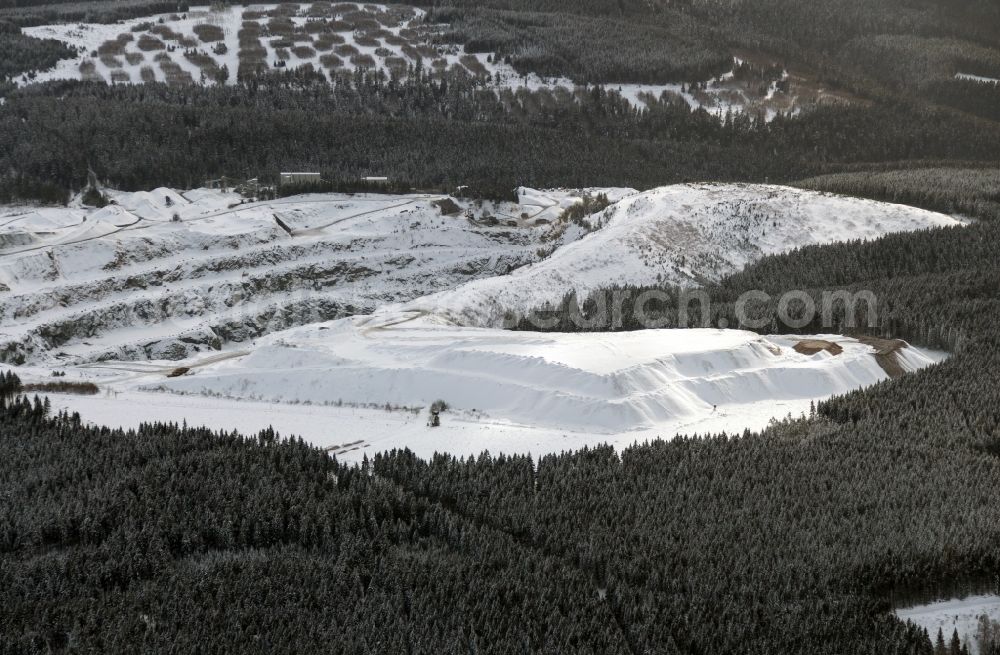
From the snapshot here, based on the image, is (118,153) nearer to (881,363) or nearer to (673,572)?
(881,363)

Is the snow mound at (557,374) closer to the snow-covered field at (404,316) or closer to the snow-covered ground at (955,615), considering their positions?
the snow-covered field at (404,316)

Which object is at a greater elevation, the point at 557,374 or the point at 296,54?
the point at 296,54

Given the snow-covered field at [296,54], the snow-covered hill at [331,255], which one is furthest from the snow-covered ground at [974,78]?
the snow-covered hill at [331,255]

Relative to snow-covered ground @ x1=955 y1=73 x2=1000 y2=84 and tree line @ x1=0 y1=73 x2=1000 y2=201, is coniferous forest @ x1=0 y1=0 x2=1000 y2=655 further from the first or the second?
snow-covered ground @ x1=955 y1=73 x2=1000 y2=84

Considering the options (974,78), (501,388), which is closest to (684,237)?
(501,388)

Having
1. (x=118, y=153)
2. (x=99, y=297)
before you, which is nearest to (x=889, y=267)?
(x=99, y=297)

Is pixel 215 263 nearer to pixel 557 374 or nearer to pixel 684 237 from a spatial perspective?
pixel 684 237

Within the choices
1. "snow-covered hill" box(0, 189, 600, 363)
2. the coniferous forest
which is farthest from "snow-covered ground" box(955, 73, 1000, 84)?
the coniferous forest
